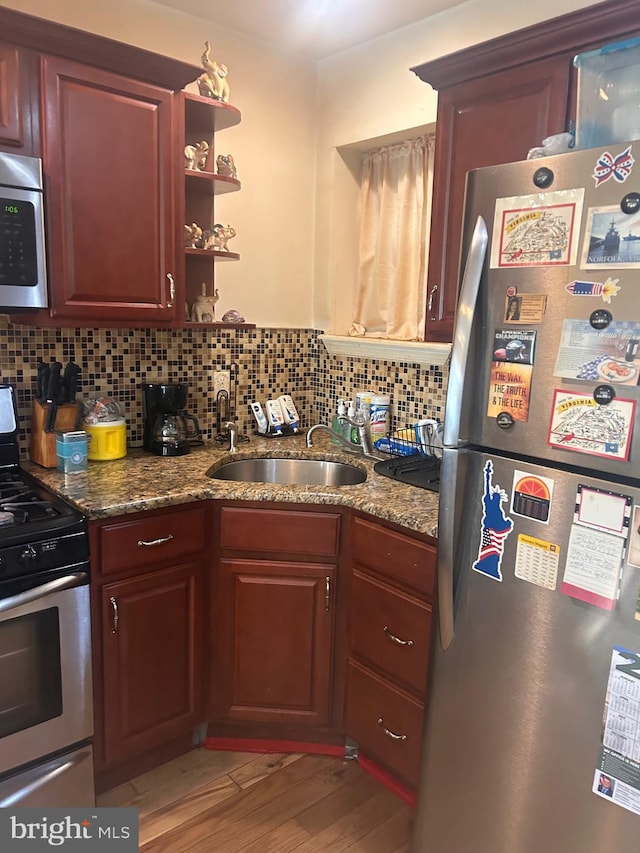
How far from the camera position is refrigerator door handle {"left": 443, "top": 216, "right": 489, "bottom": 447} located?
4.58ft

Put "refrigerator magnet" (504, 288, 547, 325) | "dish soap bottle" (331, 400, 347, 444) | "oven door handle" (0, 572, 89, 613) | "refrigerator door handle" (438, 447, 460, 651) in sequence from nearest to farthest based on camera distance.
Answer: "refrigerator magnet" (504, 288, 547, 325) < "refrigerator door handle" (438, 447, 460, 651) < "oven door handle" (0, 572, 89, 613) < "dish soap bottle" (331, 400, 347, 444)

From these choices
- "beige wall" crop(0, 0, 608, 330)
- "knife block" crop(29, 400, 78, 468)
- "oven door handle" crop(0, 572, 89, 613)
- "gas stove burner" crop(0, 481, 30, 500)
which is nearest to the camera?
"oven door handle" crop(0, 572, 89, 613)

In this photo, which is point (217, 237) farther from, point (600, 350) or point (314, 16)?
point (600, 350)

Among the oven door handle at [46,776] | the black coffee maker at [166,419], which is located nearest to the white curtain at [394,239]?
the black coffee maker at [166,419]

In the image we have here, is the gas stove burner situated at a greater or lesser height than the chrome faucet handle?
lesser

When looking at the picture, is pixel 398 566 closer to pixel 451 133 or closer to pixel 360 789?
pixel 360 789

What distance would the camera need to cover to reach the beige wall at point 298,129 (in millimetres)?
2424

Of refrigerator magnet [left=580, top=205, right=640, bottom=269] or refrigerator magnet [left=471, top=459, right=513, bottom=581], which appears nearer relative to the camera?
refrigerator magnet [left=580, top=205, right=640, bottom=269]

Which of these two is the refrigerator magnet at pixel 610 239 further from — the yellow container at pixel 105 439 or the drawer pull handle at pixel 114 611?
the yellow container at pixel 105 439

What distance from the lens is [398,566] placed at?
6.30 feet

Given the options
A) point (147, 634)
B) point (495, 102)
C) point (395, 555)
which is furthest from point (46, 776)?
point (495, 102)

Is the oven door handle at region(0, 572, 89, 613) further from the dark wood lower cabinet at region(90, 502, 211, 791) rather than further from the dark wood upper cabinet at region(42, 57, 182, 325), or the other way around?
the dark wood upper cabinet at region(42, 57, 182, 325)

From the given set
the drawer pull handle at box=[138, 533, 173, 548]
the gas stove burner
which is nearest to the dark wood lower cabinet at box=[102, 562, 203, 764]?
the drawer pull handle at box=[138, 533, 173, 548]

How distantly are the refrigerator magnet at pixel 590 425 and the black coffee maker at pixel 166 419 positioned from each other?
5.05ft
